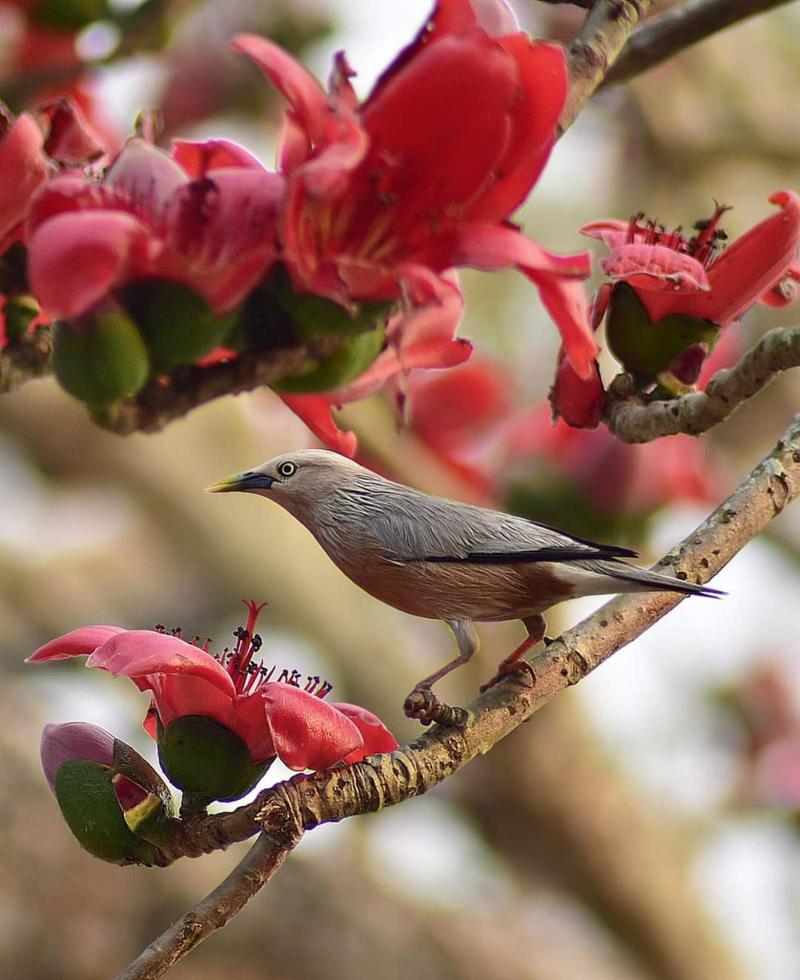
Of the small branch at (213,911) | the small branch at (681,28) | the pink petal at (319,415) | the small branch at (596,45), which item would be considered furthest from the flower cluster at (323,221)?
the small branch at (681,28)

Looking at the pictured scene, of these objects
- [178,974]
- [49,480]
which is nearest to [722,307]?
[178,974]

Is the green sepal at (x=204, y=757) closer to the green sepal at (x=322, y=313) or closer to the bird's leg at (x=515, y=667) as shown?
the bird's leg at (x=515, y=667)

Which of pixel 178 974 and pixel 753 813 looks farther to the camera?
pixel 753 813

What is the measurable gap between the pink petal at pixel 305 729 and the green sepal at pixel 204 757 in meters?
0.08

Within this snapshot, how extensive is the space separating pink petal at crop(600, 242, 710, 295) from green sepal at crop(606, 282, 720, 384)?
10 cm

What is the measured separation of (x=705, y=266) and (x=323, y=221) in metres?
0.52

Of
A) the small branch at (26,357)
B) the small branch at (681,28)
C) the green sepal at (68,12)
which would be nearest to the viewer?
the small branch at (26,357)

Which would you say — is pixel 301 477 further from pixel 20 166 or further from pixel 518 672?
pixel 20 166

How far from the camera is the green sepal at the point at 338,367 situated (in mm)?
849

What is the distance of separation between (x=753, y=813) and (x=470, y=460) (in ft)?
5.91

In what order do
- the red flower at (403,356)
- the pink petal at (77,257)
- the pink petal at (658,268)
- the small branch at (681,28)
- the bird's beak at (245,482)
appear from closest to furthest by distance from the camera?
the pink petal at (77,257) → the red flower at (403,356) → the pink petal at (658,268) → the bird's beak at (245,482) → the small branch at (681,28)

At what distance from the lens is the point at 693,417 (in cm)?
112

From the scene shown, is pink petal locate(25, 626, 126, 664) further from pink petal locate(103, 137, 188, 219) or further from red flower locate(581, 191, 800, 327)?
red flower locate(581, 191, 800, 327)

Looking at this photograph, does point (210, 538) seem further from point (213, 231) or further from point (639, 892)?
point (213, 231)
